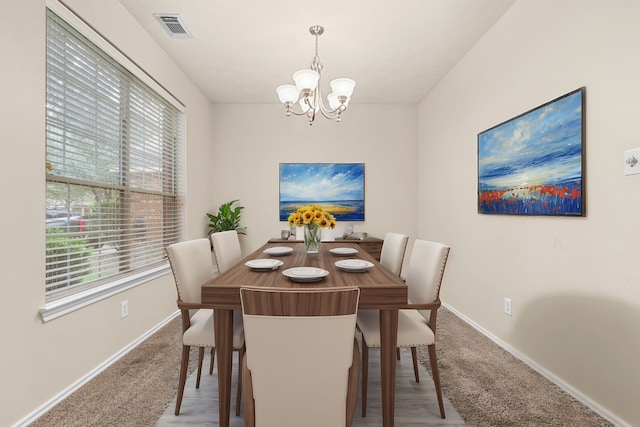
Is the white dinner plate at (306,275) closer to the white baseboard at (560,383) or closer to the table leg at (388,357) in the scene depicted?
the table leg at (388,357)

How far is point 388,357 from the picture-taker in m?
1.46

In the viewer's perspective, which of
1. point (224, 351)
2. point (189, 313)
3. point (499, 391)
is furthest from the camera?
point (499, 391)

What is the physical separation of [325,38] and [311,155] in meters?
1.93

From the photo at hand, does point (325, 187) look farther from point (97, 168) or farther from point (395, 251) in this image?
point (97, 168)

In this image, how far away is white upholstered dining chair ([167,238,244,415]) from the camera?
1.66 metres

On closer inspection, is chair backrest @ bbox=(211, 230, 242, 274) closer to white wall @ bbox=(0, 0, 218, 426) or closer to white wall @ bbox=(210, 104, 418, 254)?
white wall @ bbox=(0, 0, 218, 426)

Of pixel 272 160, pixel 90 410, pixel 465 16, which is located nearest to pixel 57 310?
pixel 90 410

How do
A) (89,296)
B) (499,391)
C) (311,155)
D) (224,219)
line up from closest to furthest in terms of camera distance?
(499,391) < (89,296) < (224,219) < (311,155)

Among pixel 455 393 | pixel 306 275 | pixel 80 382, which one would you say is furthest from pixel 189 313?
pixel 455 393

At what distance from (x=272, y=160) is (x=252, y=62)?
154 centimetres

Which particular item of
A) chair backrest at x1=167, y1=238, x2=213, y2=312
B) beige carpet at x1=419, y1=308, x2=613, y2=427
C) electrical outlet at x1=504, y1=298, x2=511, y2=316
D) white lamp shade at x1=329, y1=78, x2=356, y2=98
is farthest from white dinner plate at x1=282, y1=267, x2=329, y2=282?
electrical outlet at x1=504, y1=298, x2=511, y2=316

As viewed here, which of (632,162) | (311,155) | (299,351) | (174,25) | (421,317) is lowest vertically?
(421,317)

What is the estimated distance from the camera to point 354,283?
4.85 feet

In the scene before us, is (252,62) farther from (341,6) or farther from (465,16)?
(465,16)
